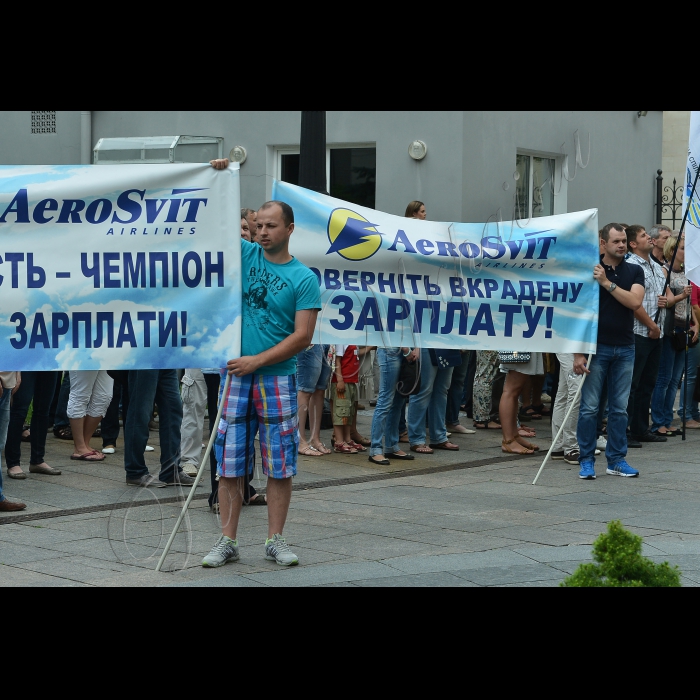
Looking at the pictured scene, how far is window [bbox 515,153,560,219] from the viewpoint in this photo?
14938mm

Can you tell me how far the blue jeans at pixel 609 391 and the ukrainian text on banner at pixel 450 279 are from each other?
48 cm

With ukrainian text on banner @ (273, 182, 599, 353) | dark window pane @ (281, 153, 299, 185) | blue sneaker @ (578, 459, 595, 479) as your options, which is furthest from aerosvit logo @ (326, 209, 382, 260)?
dark window pane @ (281, 153, 299, 185)

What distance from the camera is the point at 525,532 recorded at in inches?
271

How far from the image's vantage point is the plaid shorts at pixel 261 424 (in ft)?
19.4

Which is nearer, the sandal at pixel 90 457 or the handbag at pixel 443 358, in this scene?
the sandal at pixel 90 457

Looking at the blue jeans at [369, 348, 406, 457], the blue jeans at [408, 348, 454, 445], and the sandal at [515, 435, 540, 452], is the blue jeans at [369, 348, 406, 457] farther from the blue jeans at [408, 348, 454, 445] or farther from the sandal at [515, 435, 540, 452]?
the sandal at [515, 435, 540, 452]

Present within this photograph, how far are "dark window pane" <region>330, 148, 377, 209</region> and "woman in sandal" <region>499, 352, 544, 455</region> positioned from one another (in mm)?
4576

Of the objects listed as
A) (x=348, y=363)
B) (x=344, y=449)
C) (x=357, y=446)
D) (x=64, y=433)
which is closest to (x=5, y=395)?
(x=64, y=433)

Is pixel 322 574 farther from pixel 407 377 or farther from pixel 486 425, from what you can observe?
pixel 486 425

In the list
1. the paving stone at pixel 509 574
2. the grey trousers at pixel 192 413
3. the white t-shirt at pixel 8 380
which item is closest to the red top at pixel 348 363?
the grey trousers at pixel 192 413

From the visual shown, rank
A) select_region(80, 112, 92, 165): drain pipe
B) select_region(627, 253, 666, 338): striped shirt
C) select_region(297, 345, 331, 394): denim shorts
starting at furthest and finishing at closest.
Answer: select_region(80, 112, 92, 165): drain pipe → select_region(627, 253, 666, 338): striped shirt → select_region(297, 345, 331, 394): denim shorts

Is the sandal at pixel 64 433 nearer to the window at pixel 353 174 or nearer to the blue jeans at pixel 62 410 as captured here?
the blue jeans at pixel 62 410

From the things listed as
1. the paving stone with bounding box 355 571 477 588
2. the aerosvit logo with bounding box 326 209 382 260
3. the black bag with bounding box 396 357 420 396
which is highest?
the aerosvit logo with bounding box 326 209 382 260

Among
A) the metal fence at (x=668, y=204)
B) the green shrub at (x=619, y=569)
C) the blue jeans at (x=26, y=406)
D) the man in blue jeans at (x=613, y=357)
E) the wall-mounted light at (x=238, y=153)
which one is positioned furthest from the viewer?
the metal fence at (x=668, y=204)
